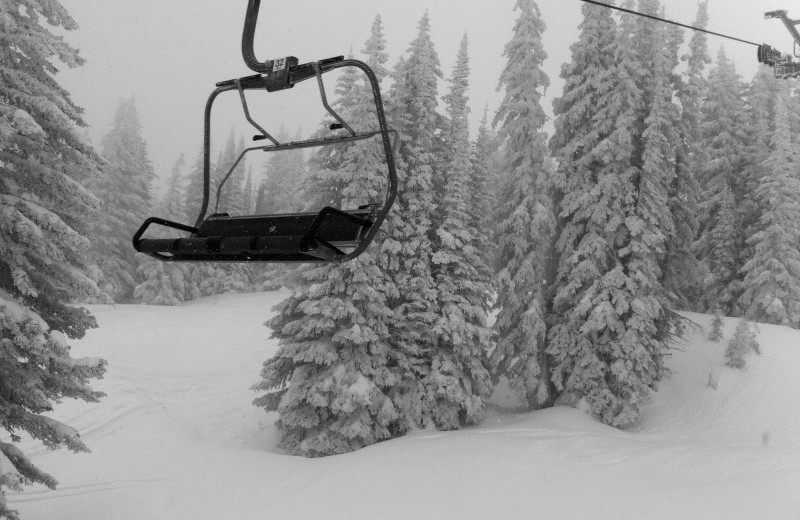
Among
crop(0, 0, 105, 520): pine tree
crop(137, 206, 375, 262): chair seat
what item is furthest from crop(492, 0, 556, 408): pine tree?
crop(137, 206, 375, 262): chair seat

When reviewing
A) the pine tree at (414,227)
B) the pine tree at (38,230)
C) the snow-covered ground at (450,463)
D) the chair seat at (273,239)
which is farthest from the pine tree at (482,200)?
the chair seat at (273,239)

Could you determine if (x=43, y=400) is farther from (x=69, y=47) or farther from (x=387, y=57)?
(x=387, y=57)

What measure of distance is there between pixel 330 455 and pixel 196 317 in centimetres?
2196

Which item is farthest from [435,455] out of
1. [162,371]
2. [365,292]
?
[162,371]

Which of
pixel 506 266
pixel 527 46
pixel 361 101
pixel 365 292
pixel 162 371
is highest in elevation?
pixel 527 46

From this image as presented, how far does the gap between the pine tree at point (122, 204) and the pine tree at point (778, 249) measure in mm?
37332

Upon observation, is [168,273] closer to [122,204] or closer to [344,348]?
[122,204]

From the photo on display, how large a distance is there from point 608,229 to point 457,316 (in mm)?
6684

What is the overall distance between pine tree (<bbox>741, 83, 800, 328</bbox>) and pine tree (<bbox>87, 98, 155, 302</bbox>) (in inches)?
1470

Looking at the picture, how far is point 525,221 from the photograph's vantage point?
18.9 metres

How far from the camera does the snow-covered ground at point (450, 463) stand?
10.5m

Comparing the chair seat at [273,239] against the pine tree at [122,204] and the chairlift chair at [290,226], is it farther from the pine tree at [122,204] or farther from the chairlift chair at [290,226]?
the pine tree at [122,204]

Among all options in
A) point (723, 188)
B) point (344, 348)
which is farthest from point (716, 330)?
point (344, 348)

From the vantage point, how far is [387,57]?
1664 cm
